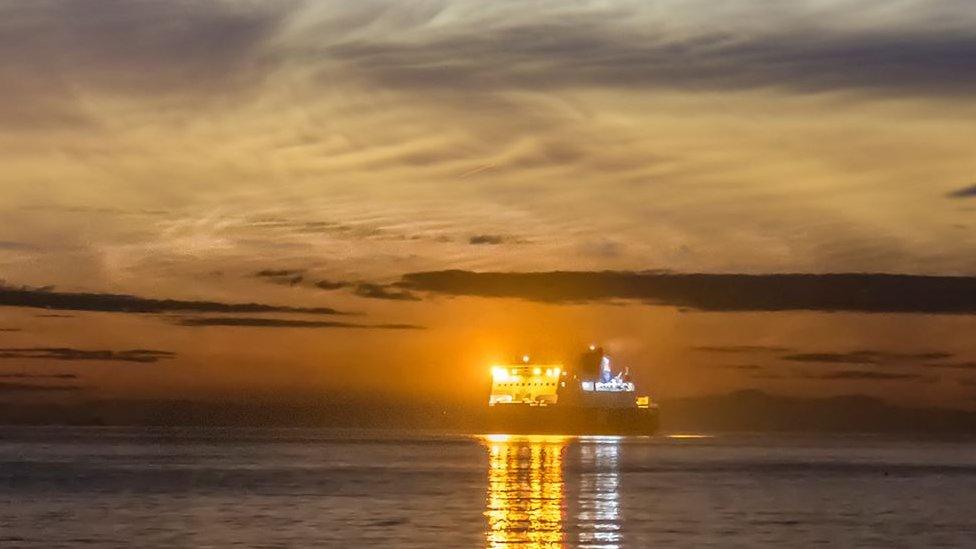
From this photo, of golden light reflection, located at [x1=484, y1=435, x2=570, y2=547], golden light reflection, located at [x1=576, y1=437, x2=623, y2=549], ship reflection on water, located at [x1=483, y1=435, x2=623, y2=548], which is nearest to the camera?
golden light reflection, located at [x1=484, y1=435, x2=570, y2=547]

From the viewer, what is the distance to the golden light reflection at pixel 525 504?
151 ft

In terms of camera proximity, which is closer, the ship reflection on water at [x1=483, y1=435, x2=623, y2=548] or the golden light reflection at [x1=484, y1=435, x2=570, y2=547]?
the golden light reflection at [x1=484, y1=435, x2=570, y2=547]

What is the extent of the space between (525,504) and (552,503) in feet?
3.72

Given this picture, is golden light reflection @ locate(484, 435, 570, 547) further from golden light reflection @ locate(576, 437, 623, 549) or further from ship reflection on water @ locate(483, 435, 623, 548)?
golden light reflection @ locate(576, 437, 623, 549)

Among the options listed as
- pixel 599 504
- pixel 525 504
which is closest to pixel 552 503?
pixel 525 504

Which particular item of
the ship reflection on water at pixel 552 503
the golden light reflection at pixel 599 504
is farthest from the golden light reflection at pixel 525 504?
the golden light reflection at pixel 599 504

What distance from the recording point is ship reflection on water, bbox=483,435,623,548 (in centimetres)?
4650

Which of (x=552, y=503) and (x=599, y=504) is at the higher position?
(x=552, y=503)

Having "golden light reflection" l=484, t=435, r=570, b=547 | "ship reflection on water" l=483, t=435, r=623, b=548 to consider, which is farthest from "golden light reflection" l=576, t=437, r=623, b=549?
"golden light reflection" l=484, t=435, r=570, b=547

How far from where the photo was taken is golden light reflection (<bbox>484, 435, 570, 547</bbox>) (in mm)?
45969

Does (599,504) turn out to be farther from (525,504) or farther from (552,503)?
(525,504)

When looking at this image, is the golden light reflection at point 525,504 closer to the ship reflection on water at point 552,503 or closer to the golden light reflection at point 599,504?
the ship reflection on water at point 552,503

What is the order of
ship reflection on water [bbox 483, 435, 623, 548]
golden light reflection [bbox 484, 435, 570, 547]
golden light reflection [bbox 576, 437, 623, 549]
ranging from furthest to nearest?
golden light reflection [bbox 576, 437, 623, 549] → ship reflection on water [bbox 483, 435, 623, 548] → golden light reflection [bbox 484, 435, 570, 547]

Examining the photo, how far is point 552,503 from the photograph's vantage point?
203ft
